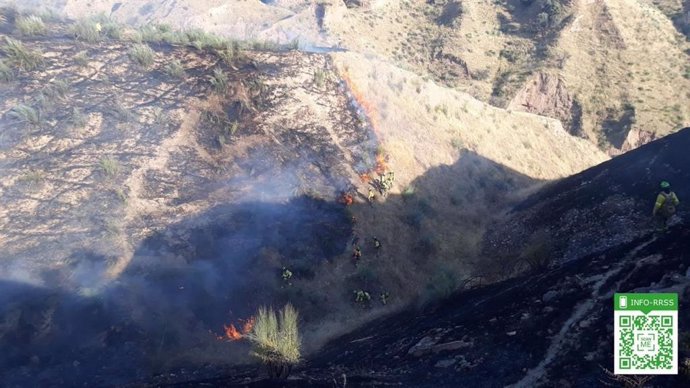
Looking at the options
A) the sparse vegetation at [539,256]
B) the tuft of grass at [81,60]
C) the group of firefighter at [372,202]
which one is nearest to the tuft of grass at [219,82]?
the tuft of grass at [81,60]

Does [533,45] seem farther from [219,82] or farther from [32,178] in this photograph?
[32,178]

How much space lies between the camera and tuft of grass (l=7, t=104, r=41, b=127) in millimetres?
16344

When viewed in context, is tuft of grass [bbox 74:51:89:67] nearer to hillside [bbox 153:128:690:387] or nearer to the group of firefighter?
the group of firefighter

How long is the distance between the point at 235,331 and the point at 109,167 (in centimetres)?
776

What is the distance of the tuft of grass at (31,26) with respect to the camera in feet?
63.9

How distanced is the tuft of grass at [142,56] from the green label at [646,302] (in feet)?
64.6

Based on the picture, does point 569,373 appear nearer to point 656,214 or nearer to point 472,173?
point 656,214

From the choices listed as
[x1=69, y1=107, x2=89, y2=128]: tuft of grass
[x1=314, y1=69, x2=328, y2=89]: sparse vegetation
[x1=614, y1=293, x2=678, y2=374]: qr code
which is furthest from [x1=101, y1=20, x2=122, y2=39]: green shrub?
→ [x1=614, y1=293, x2=678, y2=374]: qr code

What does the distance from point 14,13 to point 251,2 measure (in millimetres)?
40295

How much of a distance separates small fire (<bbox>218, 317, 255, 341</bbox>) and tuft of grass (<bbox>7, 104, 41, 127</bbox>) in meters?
11.0

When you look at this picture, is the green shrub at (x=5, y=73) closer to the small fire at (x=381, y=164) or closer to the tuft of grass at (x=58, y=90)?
the tuft of grass at (x=58, y=90)

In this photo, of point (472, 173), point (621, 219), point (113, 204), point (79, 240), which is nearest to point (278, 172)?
point (113, 204)

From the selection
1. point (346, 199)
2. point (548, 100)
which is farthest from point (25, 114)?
point (548, 100)

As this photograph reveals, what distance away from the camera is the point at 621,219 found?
47.6 ft
